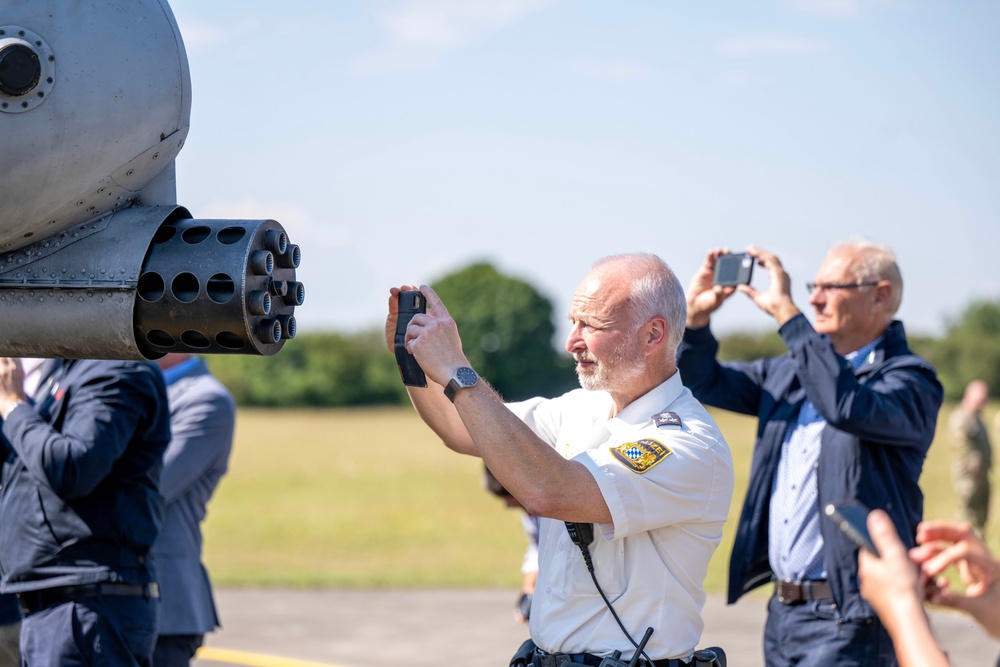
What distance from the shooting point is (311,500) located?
32969 mm

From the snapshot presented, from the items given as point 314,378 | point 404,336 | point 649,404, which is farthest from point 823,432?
point 314,378

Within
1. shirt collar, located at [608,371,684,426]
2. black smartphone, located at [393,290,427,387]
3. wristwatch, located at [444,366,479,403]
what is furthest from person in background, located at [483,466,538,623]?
wristwatch, located at [444,366,479,403]

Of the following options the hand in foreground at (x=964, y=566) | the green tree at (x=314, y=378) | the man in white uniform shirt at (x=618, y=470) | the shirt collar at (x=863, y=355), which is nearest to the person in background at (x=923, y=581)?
the hand in foreground at (x=964, y=566)

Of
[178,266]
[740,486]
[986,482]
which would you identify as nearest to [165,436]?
[178,266]

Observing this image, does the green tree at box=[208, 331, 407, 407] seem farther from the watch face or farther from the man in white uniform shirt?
the watch face

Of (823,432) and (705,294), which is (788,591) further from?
→ (705,294)

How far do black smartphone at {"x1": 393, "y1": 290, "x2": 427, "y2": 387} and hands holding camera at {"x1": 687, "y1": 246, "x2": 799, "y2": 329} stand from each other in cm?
208

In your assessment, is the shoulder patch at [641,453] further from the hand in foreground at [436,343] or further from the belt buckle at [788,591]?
the belt buckle at [788,591]

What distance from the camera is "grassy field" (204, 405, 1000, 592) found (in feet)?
54.4

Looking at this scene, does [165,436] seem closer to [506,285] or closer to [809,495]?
[809,495]

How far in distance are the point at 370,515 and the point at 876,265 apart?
80.2 feet

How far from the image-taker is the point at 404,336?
3.47 meters

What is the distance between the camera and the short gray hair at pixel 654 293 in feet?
11.7

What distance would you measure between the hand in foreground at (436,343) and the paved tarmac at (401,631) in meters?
6.44
